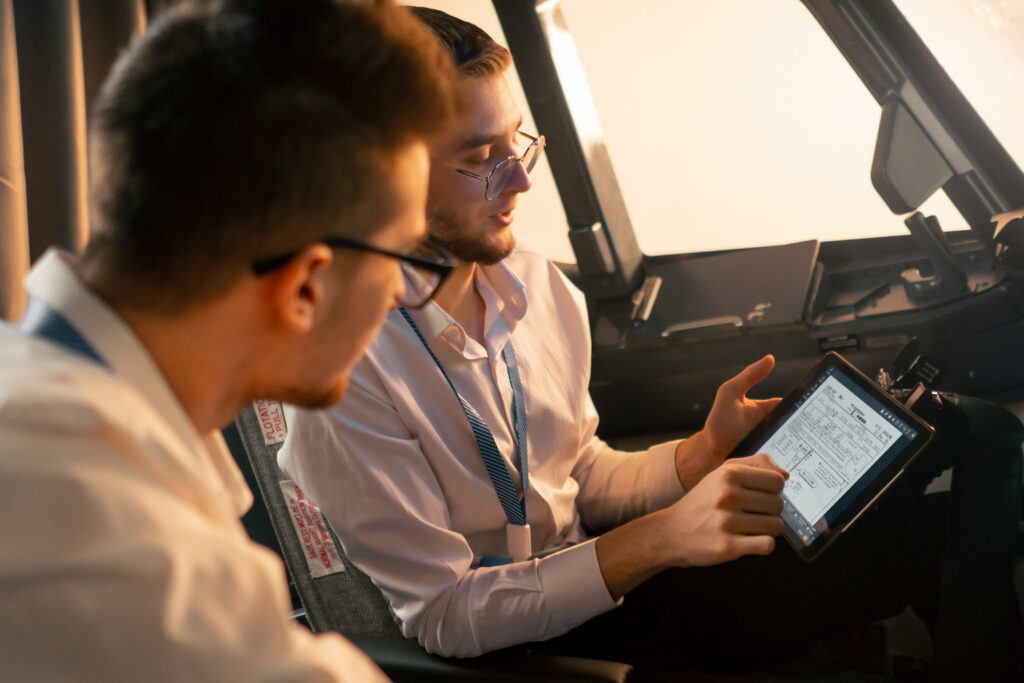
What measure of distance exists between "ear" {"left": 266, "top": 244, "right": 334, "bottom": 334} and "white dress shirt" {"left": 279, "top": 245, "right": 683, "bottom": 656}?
0.42m

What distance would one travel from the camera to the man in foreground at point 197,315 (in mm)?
432

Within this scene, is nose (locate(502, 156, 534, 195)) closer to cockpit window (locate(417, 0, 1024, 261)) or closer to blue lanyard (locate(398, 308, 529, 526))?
blue lanyard (locate(398, 308, 529, 526))

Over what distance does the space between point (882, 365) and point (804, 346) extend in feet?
0.50

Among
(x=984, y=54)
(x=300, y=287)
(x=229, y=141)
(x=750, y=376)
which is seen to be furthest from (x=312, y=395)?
(x=984, y=54)

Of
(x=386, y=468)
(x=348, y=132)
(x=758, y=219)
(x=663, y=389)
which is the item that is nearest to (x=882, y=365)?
(x=663, y=389)

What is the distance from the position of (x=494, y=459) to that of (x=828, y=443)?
446 mm

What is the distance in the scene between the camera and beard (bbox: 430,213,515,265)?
1.21 m

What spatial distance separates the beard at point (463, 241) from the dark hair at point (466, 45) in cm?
22

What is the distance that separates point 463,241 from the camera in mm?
1214

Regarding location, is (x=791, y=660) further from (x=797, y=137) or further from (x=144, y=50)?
(x=797, y=137)

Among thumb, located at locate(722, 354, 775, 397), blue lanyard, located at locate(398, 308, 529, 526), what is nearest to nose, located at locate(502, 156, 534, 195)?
blue lanyard, located at locate(398, 308, 529, 526)

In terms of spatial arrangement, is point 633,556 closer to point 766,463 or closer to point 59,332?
point 766,463

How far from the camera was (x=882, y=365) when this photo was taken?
5.17 feet

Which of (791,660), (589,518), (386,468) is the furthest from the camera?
(589,518)
